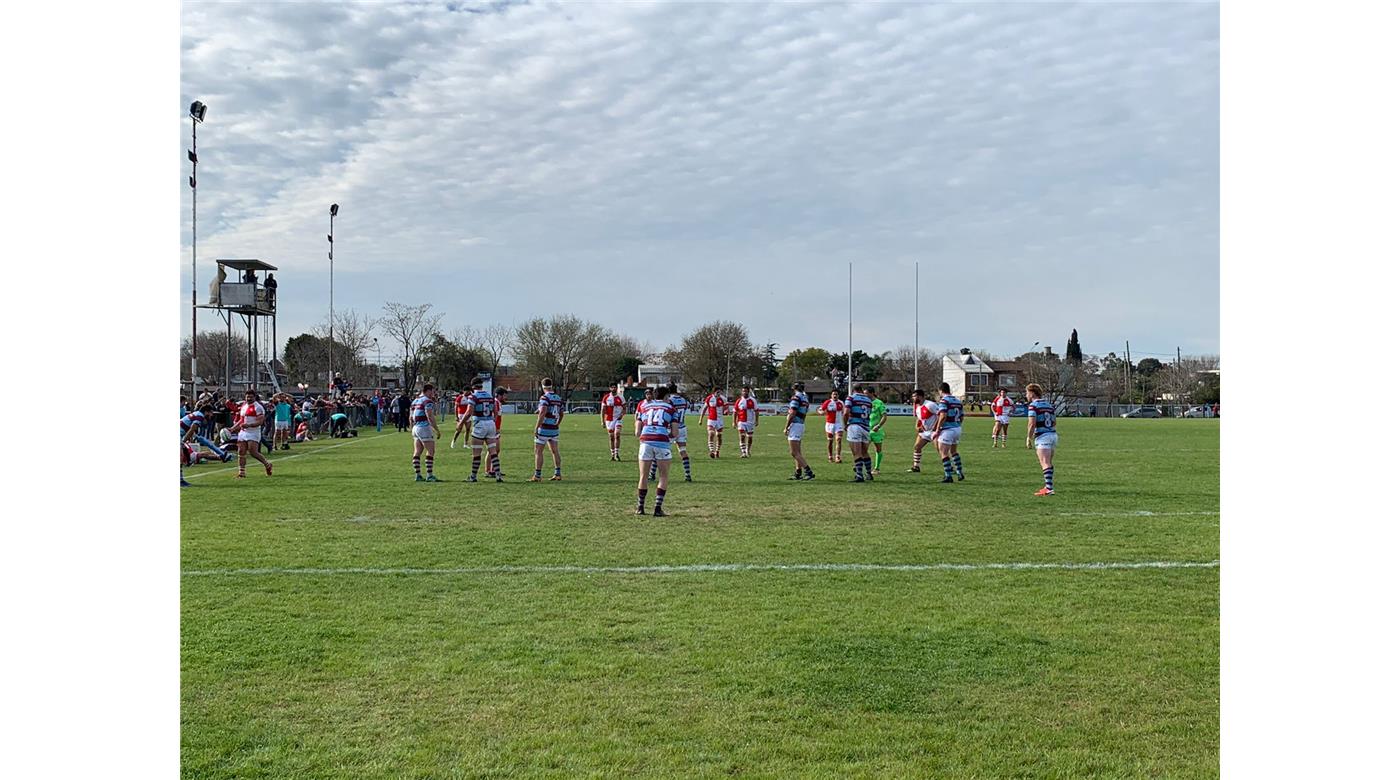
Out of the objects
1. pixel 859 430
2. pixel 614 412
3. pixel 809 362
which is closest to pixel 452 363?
pixel 809 362

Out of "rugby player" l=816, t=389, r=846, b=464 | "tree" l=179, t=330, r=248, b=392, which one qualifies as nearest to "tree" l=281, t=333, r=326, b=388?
"tree" l=179, t=330, r=248, b=392

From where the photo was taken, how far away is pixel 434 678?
19.0ft

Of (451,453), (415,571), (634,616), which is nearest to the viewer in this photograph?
(634,616)

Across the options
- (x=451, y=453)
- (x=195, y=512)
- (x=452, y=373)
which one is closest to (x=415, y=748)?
(x=195, y=512)

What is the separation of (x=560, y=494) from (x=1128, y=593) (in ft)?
31.8

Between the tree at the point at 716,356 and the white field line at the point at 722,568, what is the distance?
277 ft

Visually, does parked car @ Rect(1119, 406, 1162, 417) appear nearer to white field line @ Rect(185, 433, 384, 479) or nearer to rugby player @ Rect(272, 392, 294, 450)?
white field line @ Rect(185, 433, 384, 479)

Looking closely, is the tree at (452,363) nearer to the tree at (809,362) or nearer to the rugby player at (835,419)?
the tree at (809,362)

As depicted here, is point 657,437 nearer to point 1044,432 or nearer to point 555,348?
point 1044,432

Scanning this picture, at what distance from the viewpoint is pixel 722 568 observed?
9117 mm

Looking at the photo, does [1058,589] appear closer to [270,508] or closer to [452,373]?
[270,508]

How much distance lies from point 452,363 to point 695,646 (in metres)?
81.2
